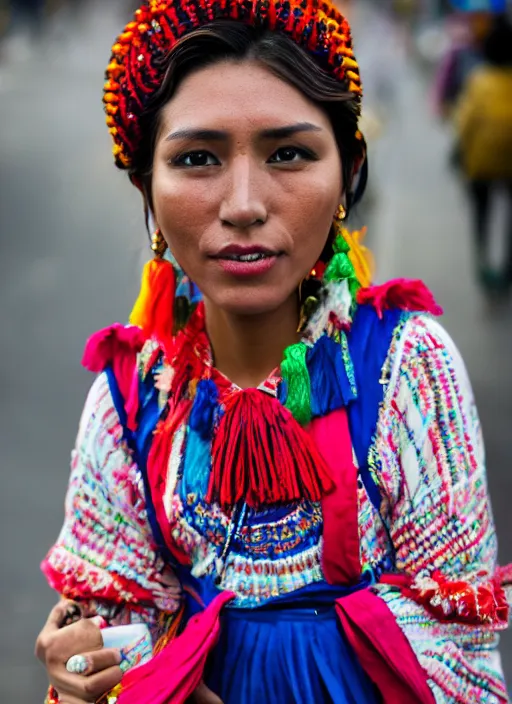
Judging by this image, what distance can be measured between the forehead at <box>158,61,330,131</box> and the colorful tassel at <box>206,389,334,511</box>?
1.48 ft

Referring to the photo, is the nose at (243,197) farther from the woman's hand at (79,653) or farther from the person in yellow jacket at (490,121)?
the person in yellow jacket at (490,121)

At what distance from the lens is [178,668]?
191 centimetres

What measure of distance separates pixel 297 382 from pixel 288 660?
451 mm

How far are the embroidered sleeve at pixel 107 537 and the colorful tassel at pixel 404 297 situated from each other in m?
0.49

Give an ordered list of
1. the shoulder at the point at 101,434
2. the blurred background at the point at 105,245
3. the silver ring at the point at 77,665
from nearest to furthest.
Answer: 1. the silver ring at the point at 77,665
2. the shoulder at the point at 101,434
3. the blurred background at the point at 105,245

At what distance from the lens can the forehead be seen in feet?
6.13

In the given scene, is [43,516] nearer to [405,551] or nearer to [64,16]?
[405,551]

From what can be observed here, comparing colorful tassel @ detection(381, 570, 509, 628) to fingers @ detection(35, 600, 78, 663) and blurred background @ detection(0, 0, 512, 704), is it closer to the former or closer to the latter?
fingers @ detection(35, 600, 78, 663)

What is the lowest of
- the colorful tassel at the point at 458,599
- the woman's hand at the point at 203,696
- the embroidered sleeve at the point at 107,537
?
the woman's hand at the point at 203,696

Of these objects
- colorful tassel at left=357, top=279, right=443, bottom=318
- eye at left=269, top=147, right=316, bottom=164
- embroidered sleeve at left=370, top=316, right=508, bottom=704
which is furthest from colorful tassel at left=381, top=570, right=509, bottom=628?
eye at left=269, top=147, right=316, bottom=164

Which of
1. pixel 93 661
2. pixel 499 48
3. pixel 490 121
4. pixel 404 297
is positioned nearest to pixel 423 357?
pixel 404 297

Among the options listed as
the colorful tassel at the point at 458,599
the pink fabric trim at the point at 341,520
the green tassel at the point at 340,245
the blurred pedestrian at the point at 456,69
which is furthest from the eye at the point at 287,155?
the blurred pedestrian at the point at 456,69

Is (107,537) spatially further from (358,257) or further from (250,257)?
(358,257)

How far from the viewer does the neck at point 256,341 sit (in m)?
2.09
